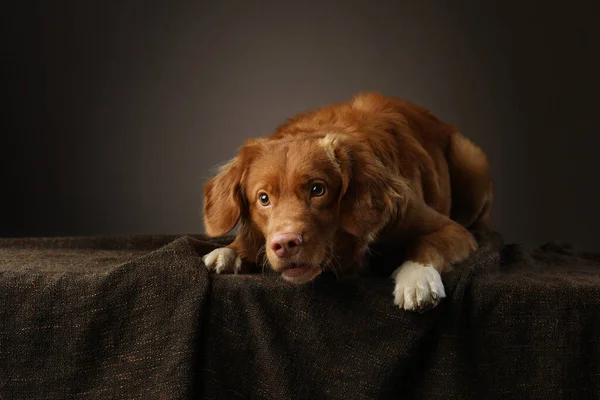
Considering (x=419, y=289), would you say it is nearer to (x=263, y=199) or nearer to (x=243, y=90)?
(x=263, y=199)

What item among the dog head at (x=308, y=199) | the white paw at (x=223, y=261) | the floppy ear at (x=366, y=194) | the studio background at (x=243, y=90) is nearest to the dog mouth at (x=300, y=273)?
the dog head at (x=308, y=199)

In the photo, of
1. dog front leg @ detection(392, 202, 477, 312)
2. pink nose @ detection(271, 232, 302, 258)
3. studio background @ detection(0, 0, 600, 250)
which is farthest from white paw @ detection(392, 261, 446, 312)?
studio background @ detection(0, 0, 600, 250)

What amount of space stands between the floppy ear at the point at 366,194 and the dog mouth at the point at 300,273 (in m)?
0.23

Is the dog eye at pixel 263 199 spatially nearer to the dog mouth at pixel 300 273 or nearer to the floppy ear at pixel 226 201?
the floppy ear at pixel 226 201

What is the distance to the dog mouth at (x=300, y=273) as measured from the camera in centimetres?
266

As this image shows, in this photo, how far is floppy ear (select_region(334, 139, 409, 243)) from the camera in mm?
2807

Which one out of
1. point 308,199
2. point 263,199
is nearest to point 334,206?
point 308,199

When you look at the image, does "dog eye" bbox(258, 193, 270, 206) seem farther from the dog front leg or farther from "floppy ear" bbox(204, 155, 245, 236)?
the dog front leg

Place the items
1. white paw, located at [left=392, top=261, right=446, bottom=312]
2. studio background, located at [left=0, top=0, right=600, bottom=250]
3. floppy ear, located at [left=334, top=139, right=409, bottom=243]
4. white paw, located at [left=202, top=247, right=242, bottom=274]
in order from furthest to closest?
studio background, located at [left=0, top=0, right=600, bottom=250], white paw, located at [left=202, top=247, right=242, bottom=274], floppy ear, located at [left=334, top=139, right=409, bottom=243], white paw, located at [left=392, top=261, right=446, bottom=312]

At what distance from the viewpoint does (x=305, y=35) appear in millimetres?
5363

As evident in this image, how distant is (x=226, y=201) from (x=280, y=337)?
0.63 m

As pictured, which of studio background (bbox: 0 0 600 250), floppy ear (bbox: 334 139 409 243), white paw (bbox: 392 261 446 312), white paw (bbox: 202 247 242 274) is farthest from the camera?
studio background (bbox: 0 0 600 250)

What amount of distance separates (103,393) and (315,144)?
1.20 m

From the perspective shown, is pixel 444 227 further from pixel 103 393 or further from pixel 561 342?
pixel 103 393
